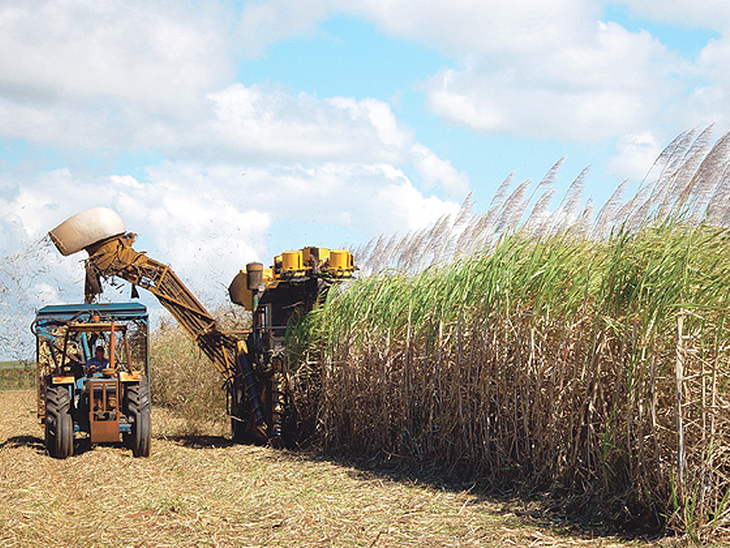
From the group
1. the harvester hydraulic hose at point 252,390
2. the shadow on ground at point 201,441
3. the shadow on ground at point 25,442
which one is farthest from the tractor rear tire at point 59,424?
the harvester hydraulic hose at point 252,390

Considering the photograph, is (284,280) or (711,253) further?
(284,280)

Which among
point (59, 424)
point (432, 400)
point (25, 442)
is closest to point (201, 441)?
point (59, 424)

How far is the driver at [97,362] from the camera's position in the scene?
36.6 ft

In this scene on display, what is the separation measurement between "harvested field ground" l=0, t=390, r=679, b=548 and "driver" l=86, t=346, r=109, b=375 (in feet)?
4.77

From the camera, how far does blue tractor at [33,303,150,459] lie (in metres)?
10.2

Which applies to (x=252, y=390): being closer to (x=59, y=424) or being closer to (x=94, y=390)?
(x=94, y=390)

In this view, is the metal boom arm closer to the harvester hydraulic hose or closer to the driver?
the harvester hydraulic hose

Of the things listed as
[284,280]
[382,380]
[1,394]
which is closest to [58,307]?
[284,280]

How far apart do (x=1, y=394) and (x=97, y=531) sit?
16.2m

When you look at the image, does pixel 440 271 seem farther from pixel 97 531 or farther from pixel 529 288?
pixel 97 531

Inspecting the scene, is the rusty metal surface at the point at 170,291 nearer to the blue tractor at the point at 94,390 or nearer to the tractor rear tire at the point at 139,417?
the blue tractor at the point at 94,390

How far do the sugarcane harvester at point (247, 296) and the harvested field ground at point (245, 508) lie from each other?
105 cm

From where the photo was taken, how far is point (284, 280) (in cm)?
1090

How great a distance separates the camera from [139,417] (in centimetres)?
1034
